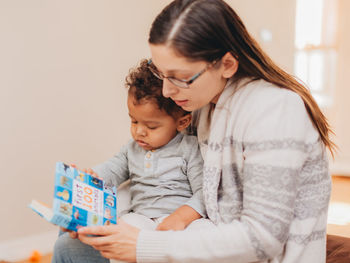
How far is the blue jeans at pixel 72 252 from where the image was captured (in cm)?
116

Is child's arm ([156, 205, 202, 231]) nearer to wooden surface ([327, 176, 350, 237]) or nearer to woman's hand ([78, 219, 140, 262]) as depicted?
woman's hand ([78, 219, 140, 262])

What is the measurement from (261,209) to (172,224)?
31 cm

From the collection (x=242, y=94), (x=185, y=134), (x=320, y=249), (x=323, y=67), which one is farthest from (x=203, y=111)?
(x=323, y=67)

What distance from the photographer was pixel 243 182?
3.30ft

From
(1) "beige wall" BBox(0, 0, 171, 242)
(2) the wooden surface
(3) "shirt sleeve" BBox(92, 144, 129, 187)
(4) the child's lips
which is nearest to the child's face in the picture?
(4) the child's lips

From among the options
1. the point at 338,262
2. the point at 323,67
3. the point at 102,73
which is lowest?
the point at 338,262

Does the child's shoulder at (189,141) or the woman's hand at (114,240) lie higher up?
the child's shoulder at (189,141)

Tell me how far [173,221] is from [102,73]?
119cm

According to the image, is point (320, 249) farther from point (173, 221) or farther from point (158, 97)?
point (158, 97)

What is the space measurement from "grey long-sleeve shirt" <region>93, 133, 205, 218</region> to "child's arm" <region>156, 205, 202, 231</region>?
0.25ft

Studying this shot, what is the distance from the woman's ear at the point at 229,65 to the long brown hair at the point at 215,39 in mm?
11

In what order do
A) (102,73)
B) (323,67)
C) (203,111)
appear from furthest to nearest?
1. (323,67)
2. (102,73)
3. (203,111)

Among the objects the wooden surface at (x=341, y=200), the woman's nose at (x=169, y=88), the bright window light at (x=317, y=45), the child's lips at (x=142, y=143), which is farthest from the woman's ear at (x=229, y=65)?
the bright window light at (x=317, y=45)

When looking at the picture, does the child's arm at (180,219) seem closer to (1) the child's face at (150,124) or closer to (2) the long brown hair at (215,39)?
(1) the child's face at (150,124)
